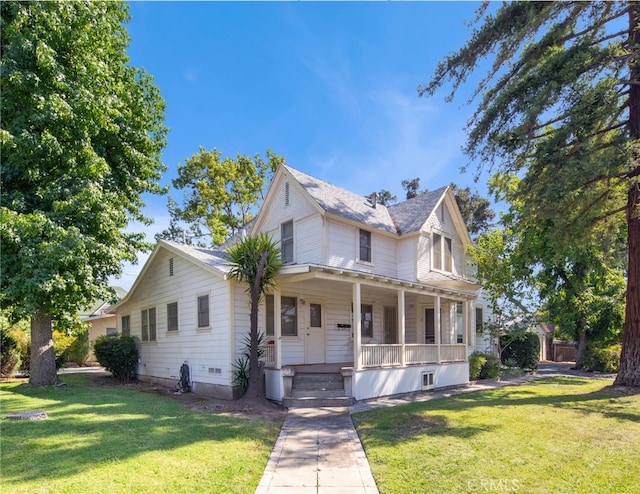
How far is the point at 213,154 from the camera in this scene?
92.7ft

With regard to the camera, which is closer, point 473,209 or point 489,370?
point 489,370

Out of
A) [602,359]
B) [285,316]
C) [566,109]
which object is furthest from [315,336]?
[602,359]

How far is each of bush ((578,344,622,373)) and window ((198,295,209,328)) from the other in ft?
61.6

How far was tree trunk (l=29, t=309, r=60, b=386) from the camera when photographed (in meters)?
12.0

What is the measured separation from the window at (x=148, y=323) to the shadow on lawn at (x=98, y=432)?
5255mm

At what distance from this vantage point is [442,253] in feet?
55.6

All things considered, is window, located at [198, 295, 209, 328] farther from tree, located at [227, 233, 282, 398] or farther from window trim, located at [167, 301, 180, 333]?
tree, located at [227, 233, 282, 398]

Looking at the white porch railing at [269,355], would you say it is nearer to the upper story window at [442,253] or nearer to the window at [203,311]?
the window at [203,311]

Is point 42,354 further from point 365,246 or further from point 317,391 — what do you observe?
point 365,246

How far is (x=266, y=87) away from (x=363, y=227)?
7530 millimetres

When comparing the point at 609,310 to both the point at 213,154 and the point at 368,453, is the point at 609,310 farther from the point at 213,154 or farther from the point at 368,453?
the point at 213,154

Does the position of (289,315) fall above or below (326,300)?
below

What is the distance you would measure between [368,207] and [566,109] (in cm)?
771

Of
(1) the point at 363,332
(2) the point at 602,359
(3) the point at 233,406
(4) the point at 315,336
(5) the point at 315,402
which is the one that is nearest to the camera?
(3) the point at 233,406
